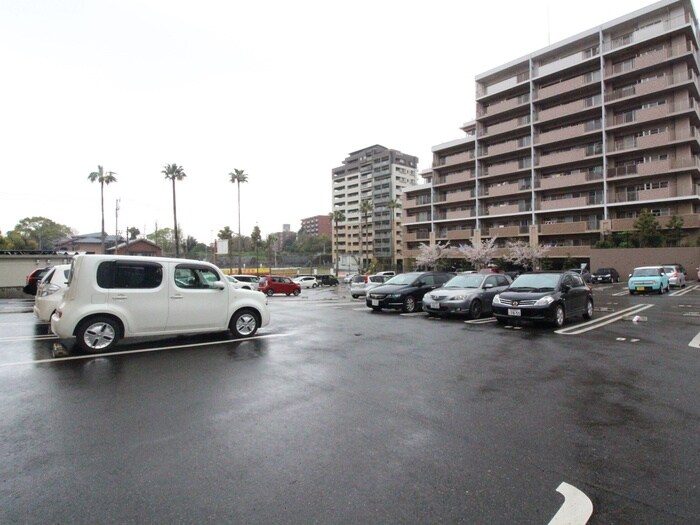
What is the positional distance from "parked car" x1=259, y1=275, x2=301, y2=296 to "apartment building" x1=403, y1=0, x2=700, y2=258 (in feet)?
103

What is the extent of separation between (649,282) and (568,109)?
106 feet

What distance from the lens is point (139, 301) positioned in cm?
745

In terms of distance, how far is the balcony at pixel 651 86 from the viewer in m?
39.3

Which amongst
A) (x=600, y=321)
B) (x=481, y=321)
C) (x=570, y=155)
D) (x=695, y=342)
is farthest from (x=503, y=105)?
(x=695, y=342)

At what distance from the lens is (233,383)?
5.43m

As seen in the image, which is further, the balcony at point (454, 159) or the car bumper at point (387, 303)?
the balcony at point (454, 159)

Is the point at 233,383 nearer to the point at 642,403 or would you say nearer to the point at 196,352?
the point at 196,352

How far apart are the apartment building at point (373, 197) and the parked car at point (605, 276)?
241ft

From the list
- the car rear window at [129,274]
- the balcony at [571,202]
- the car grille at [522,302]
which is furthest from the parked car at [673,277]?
the car rear window at [129,274]

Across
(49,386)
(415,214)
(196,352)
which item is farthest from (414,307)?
(415,214)

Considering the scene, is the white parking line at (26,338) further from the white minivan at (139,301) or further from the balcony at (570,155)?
the balcony at (570,155)

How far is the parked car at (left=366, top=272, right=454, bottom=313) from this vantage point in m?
14.3

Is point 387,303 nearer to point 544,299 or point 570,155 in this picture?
point 544,299

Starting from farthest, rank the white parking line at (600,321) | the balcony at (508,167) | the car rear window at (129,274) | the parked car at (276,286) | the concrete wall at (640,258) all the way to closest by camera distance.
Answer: the balcony at (508,167) < the concrete wall at (640,258) < the parked car at (276,286) < the white parking line at (600,321) < the car rear window at (129,274)
